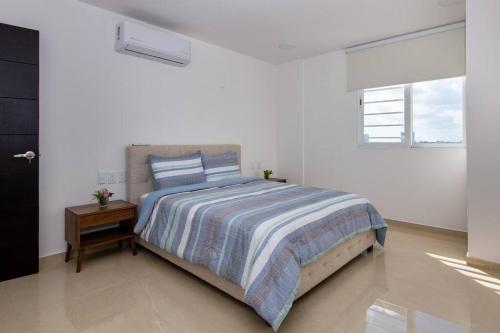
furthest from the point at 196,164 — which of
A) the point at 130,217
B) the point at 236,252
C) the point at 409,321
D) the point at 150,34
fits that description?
the point at 409,321

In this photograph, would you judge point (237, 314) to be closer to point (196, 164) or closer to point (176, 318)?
point (176, 318)

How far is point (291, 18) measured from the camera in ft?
10.6

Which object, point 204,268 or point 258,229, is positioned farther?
point 204,268

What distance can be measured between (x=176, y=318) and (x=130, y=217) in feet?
4.15

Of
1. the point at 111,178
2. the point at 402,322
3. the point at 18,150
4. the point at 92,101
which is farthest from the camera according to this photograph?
the point at 111,178

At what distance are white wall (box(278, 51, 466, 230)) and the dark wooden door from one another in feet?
11.6

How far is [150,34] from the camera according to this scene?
312 cm

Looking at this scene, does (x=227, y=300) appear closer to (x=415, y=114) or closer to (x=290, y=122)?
(x=415, y=114)

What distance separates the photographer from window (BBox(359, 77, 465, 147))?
11.5 ft

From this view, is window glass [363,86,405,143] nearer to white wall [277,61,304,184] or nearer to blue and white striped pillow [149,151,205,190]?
white wall [277,61,304,184]

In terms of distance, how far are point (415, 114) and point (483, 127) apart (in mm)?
1248

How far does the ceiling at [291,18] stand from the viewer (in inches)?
114

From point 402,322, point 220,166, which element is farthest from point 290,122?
point 402,322

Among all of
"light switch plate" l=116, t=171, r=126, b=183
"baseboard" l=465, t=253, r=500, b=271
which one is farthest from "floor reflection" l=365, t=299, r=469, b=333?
"light switch plate" l=116, t=171, r=126, b=183
